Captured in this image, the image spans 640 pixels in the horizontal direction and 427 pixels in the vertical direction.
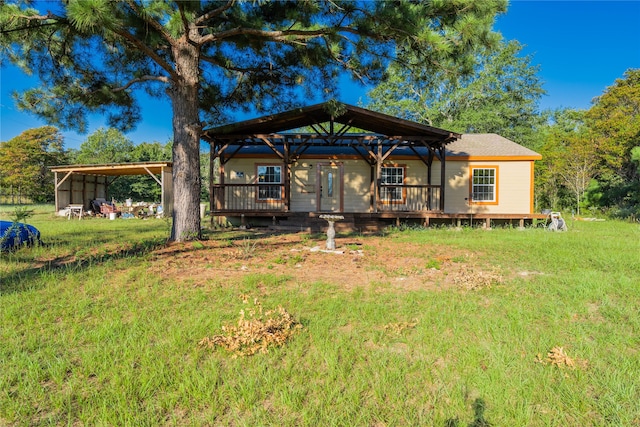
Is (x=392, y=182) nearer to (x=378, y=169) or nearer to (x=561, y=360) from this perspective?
(x=378, y=169)

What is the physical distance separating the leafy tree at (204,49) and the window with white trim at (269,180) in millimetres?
3656

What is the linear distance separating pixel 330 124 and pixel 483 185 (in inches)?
264

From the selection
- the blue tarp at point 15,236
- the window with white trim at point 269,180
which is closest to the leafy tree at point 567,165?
the window with white trim at point 269,180

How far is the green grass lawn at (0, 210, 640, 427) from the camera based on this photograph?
203cm

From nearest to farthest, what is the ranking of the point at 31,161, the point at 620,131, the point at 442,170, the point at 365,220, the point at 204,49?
the point at 204,49 < the point at 442,170 < the point at 365,220 < the point at 620,131 < the point at 31,161

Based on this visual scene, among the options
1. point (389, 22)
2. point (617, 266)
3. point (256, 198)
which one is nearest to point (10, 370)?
point (389, 22)

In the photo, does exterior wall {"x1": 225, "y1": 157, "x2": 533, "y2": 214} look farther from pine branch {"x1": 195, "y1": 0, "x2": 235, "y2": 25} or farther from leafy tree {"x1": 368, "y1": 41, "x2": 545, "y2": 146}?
leafy tree {"x1": 368, "y1": 41, "x2": 545, "y2": 146}

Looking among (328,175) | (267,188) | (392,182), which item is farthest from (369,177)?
(267,188)

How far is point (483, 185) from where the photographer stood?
13438 mm

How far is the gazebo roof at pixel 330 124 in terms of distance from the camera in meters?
11.0

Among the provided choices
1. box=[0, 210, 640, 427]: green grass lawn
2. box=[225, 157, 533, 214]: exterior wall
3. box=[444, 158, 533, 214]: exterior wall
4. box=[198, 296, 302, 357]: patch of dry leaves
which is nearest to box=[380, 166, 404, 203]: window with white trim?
box=[225, 157, 533, 214]: exterior wall

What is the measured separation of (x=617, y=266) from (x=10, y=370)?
7.79m

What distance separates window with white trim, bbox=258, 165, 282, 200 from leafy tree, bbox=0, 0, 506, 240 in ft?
12.0

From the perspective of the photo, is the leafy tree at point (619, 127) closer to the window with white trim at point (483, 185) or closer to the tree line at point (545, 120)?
the tree line at point (545, 120)
